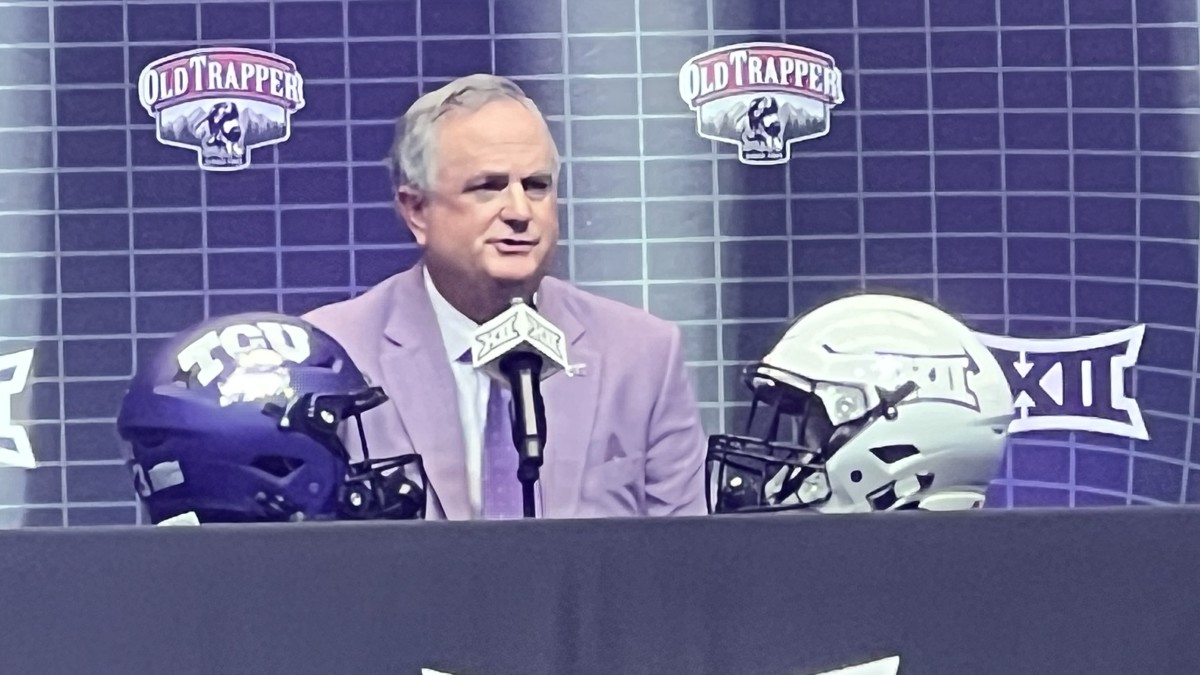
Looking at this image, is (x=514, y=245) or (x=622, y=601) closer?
(x=514, y=245)

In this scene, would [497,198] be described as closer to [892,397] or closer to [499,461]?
[499,461]

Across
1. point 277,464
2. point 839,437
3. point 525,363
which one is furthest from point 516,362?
point 839,437

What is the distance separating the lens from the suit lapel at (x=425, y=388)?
208 cm

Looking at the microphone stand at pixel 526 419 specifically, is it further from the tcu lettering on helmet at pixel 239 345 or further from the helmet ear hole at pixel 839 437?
the helmet ear hole at pixel 839 437

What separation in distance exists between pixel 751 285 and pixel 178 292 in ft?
2.58

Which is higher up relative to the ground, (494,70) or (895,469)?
(494,70)

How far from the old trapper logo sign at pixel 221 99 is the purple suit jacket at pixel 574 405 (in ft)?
0.85

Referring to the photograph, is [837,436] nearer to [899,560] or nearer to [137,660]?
[899,560]

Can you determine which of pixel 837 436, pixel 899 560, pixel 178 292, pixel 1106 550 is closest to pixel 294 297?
pixel 178 292

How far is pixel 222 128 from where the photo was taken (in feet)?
6.75

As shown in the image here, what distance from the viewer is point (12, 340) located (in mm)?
2068

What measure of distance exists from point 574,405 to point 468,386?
0.48ft

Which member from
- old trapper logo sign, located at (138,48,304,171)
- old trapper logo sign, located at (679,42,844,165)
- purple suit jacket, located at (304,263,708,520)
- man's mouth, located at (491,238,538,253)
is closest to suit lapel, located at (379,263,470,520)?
purple suit jacket, located at (304,263,708,520)

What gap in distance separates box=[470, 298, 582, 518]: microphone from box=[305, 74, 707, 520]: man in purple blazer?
Result: 0.01m
